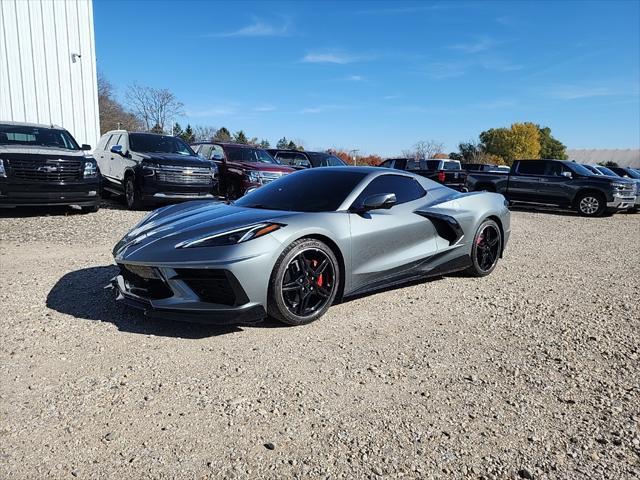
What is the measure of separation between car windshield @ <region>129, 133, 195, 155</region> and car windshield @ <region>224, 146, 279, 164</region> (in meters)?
1.32

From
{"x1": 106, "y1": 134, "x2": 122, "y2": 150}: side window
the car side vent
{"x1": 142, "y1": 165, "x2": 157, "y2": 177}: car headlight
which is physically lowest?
the car side vent

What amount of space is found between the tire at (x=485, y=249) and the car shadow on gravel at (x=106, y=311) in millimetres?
2783

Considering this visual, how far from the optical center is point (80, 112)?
15.5 m

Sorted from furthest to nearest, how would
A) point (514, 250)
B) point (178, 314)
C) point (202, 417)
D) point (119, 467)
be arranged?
point (514, 250), point (178, 314), point (202, 417), point (119, 467)

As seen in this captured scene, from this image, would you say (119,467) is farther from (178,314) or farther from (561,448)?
(561,448)

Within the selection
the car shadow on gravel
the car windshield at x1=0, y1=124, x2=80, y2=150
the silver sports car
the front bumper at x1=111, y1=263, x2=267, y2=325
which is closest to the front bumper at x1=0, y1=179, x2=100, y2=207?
the car windshield at x1=0, y1=124, x2=80, y2=150

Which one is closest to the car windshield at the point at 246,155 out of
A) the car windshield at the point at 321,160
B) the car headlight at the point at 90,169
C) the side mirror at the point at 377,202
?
the car windshield at the point at 321,160

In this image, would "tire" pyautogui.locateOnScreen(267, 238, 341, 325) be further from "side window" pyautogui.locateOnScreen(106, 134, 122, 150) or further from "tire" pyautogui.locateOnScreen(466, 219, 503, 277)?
"side window" pyautogui.locateOnScreen(106, 134, 122, 150)

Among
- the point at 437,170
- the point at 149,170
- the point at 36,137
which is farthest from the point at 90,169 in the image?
the point at 437,170

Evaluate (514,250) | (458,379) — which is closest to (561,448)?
(458,379)

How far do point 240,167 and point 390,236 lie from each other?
834 cm

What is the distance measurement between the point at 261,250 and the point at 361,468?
184cm

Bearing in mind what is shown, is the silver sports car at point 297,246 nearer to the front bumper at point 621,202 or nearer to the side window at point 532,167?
the front bumper at point 621,202

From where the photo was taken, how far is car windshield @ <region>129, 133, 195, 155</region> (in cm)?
1098
